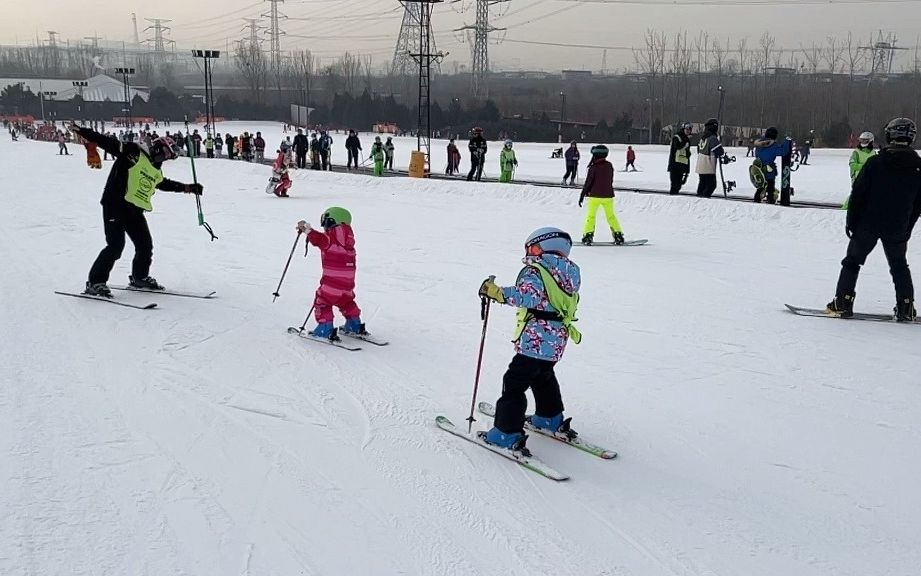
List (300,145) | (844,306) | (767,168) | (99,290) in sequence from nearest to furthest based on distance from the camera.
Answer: (844,306)
(99,290)
(767,168)
(300,145)

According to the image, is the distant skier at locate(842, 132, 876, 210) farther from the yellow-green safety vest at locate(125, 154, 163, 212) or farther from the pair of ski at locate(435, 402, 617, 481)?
the yellow-green safety vest at locate(125, 154, 163, 212)

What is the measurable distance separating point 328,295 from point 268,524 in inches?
113

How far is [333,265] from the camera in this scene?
5750 millimetres

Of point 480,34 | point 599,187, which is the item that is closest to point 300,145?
point 599,187

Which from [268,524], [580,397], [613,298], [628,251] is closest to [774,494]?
[580,397]

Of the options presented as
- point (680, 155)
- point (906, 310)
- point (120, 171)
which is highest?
point (680, 155)

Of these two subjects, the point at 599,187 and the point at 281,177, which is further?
the point at 281,177

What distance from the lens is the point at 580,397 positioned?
193 inches

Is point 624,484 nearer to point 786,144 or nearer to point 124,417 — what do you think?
point 124,417

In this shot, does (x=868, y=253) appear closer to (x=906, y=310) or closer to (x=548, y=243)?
(x=906, y=310)

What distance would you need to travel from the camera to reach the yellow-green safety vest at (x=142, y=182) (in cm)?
696

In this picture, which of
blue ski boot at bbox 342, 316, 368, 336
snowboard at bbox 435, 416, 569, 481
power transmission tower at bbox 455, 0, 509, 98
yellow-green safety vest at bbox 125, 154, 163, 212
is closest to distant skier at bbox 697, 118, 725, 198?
blue ski boot at bbox 342, 316, 368, 336

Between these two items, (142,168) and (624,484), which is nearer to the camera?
(624,484)

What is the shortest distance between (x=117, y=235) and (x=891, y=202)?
23.6 ft
